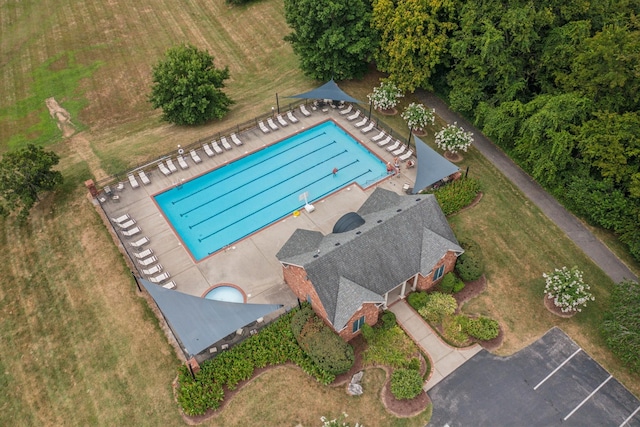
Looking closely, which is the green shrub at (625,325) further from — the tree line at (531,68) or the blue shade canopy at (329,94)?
the blue shade canopy at (329,94)

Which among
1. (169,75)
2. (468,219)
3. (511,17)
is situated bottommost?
(468,219)

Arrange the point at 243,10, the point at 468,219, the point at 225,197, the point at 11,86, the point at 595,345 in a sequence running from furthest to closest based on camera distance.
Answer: the point at 243,10, the point at 11,86, the point at 225,197, the point at 468,219, the point at 595,345

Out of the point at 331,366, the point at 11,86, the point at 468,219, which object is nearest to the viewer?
the point at 331,366

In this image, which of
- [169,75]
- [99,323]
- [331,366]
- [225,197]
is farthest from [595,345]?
[169,75]

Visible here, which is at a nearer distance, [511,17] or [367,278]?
[367,278]

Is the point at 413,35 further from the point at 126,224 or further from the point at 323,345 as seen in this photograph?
the point at 126,224

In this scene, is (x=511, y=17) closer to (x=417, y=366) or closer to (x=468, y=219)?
(x=468, y=219)
